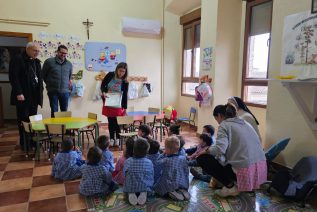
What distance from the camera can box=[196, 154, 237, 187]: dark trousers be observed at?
2461mm

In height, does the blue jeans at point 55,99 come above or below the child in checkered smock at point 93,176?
above

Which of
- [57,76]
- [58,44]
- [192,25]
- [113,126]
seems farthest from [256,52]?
[58,44]

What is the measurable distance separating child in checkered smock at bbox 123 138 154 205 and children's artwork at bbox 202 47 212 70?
9.03 ft

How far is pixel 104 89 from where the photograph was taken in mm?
4105

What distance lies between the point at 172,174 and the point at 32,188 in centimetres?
149

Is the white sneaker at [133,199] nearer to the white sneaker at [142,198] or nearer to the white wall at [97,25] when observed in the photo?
the white sneaker at [142,198]

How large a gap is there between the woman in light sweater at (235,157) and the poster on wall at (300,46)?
97 cm

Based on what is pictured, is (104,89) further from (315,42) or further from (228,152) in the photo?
(315,42)

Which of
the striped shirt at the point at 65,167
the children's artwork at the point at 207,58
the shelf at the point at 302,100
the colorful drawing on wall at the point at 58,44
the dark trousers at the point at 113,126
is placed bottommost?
the striped shirt at the point at 65,167

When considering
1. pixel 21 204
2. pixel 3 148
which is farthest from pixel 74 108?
pixel 21 204

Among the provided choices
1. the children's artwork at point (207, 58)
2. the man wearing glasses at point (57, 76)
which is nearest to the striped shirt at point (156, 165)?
the man wearing glasses at point (57, 76)

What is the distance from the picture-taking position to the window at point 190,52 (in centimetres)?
589

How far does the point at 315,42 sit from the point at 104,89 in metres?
2.93

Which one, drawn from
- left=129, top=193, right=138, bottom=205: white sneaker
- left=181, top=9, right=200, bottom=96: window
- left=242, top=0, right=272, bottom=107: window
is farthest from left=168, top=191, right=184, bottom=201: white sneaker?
left=181, top=9, right=200, bottom=96: window
